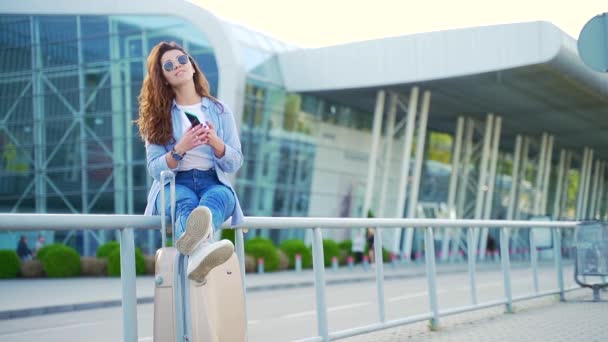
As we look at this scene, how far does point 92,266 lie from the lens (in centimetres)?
2083

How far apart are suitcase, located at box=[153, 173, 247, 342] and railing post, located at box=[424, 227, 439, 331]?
3876 millimetres

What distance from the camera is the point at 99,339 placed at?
4488mm

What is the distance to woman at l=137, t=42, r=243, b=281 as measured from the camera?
4.30m

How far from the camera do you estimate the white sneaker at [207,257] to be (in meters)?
3.68

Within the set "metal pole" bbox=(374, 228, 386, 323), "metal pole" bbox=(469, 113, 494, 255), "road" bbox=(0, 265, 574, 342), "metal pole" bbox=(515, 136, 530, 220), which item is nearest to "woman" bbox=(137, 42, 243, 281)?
"road" bbox=(0, 265, 574, 342)

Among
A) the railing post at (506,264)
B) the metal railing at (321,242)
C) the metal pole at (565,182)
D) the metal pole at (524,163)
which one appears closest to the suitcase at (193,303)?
the metal railing at (321,242)

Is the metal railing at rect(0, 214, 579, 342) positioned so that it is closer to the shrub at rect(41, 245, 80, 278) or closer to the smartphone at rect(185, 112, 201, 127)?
the smartphone at rect(185, 112, 201, 127)

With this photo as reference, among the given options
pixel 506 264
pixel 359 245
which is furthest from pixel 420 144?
pixel 506 264

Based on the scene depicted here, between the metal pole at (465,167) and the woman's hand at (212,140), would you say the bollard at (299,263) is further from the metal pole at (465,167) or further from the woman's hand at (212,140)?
the woman's hand at (212,140)

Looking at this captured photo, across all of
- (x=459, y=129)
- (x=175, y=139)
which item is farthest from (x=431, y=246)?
(x=459, y=129)

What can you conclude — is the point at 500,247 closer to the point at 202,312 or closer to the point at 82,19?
the point at 202,312

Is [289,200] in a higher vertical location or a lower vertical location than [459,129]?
lower

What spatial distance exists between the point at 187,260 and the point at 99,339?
848mm

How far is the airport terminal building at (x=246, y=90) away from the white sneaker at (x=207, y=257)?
68.2ft
